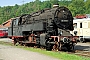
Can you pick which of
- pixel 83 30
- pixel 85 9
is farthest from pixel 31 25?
pixel 85 9

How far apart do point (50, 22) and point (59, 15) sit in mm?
1014

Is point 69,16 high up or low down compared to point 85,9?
down

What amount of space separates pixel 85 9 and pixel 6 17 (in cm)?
5905

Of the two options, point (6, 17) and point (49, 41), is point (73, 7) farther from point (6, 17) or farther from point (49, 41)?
point (49, 41)

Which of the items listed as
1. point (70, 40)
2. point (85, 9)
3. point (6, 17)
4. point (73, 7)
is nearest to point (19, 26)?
point (70, 40)

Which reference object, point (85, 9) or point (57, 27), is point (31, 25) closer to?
point (57, 27)

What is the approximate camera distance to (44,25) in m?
19.9

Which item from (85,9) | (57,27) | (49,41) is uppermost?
(85,9)

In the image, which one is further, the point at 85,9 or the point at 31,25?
the point at 85,9

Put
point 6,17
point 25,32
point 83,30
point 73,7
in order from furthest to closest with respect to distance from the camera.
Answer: point 6,17 < point 73,7 < point 83,30 < point 25,32

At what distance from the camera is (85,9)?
120 metres

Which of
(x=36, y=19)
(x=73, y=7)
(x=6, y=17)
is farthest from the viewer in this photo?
(x=6, y=17)

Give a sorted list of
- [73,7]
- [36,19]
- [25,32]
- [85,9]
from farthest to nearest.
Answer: [85,9] → [73,7] → [25,32] → [36,19]

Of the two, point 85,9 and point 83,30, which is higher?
point 85,9
